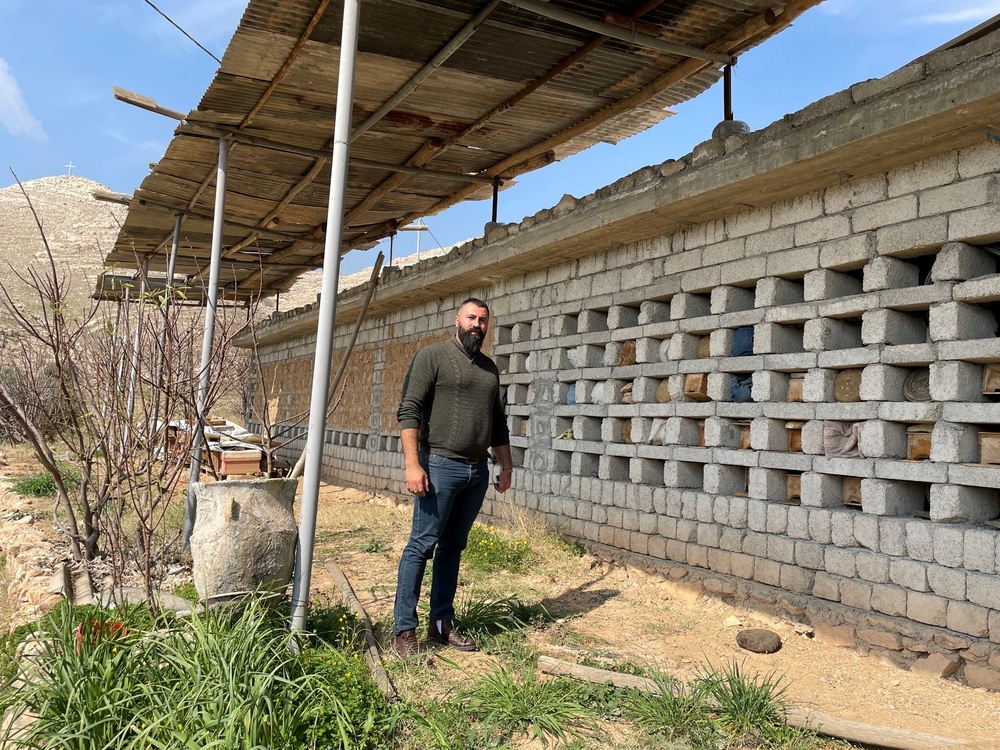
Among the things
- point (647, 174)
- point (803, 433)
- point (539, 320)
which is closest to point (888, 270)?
point (803, 433)

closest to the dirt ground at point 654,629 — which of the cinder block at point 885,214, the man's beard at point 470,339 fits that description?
the man's beard at point 470,339

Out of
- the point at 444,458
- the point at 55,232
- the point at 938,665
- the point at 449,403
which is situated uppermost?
the point at 55,232

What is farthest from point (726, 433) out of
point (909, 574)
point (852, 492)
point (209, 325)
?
point (209, 325)

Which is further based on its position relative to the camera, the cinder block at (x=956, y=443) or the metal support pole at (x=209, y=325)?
the metal support pole at (x=209, y=325)

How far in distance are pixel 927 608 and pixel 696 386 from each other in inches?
87.1

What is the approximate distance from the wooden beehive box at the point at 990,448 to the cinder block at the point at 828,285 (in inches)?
48.3

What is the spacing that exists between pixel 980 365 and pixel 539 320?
14.1 ft

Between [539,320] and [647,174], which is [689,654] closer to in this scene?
[647,174]

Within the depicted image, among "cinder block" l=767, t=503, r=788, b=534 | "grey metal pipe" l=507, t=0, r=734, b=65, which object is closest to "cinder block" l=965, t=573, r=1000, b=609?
"cinder block" l=767, t=503, r=788, b=534

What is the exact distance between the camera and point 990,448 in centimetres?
427

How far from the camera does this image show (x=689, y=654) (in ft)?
15.8

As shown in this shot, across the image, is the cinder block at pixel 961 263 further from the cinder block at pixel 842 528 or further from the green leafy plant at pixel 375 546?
the green leafy plant at pixel 375 546

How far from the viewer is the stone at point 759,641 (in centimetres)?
481

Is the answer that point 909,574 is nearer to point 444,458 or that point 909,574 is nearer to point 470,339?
point 444,458
